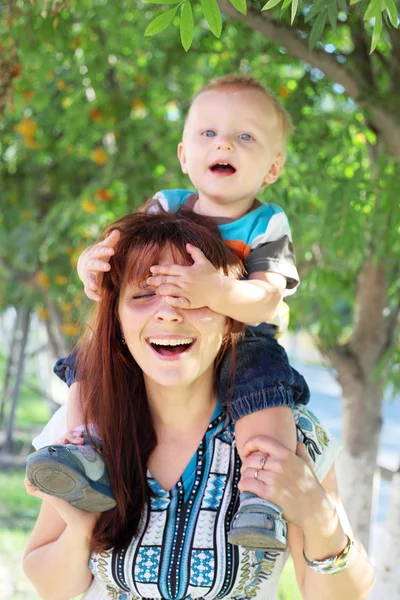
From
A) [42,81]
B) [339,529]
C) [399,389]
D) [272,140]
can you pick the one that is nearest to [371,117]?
[272,140]

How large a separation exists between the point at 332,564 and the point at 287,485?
8.9 inches

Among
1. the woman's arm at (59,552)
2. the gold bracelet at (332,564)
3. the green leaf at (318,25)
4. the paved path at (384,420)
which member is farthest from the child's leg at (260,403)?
the paved path at (384,420)

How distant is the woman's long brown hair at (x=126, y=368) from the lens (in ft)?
6.36

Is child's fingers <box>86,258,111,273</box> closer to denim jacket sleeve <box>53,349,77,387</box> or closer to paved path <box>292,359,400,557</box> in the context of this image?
denim jacket sleeve <box>53,349,77,387</box>

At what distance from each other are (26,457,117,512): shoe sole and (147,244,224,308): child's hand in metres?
0.44

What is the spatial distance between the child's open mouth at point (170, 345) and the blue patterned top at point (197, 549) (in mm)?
269

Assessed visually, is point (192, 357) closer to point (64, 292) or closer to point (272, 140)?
point (272, 140)

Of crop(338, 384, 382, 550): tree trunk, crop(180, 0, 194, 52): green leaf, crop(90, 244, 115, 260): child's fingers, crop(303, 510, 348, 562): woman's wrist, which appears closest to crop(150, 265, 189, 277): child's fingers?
crop(90, 244, 115, 260): child's fingers

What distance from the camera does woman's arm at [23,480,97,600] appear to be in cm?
192

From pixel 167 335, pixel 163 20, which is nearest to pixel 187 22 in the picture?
pixel 163 20

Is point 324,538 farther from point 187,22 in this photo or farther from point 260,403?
point 187,22

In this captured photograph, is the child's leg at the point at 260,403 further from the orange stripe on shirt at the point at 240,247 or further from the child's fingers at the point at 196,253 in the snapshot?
the child's fingers at the point at 196,253

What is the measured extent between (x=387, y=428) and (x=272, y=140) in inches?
507

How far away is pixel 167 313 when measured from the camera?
183cm
